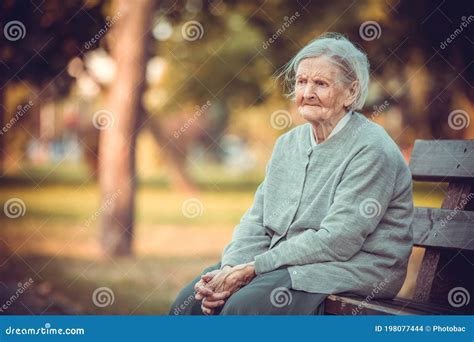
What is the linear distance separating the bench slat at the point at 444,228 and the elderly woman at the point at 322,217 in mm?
309

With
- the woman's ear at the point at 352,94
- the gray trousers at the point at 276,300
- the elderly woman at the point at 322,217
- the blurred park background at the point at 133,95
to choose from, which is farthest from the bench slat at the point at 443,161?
the blurred park background at the point at 133,95

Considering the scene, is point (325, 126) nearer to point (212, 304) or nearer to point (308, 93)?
point (308, 93)

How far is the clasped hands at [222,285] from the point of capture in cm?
297

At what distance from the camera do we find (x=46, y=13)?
7438 millimetres

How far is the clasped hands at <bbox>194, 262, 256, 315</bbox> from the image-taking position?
297 cm

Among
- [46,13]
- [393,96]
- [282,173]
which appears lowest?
[46,13]

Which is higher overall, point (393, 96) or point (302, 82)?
point (393, 96)

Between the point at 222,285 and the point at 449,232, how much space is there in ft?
3.33

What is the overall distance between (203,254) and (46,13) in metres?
3.37

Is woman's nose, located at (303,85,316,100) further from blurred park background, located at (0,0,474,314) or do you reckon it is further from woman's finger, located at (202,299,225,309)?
blurred park background, located at (0,0,474,314)

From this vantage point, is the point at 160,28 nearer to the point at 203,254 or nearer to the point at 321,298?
the point at 203,254

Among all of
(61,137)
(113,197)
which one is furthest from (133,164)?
(61,137)

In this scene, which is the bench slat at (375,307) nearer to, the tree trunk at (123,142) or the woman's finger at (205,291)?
the woman's finger at (205,291)

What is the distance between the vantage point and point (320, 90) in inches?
119
